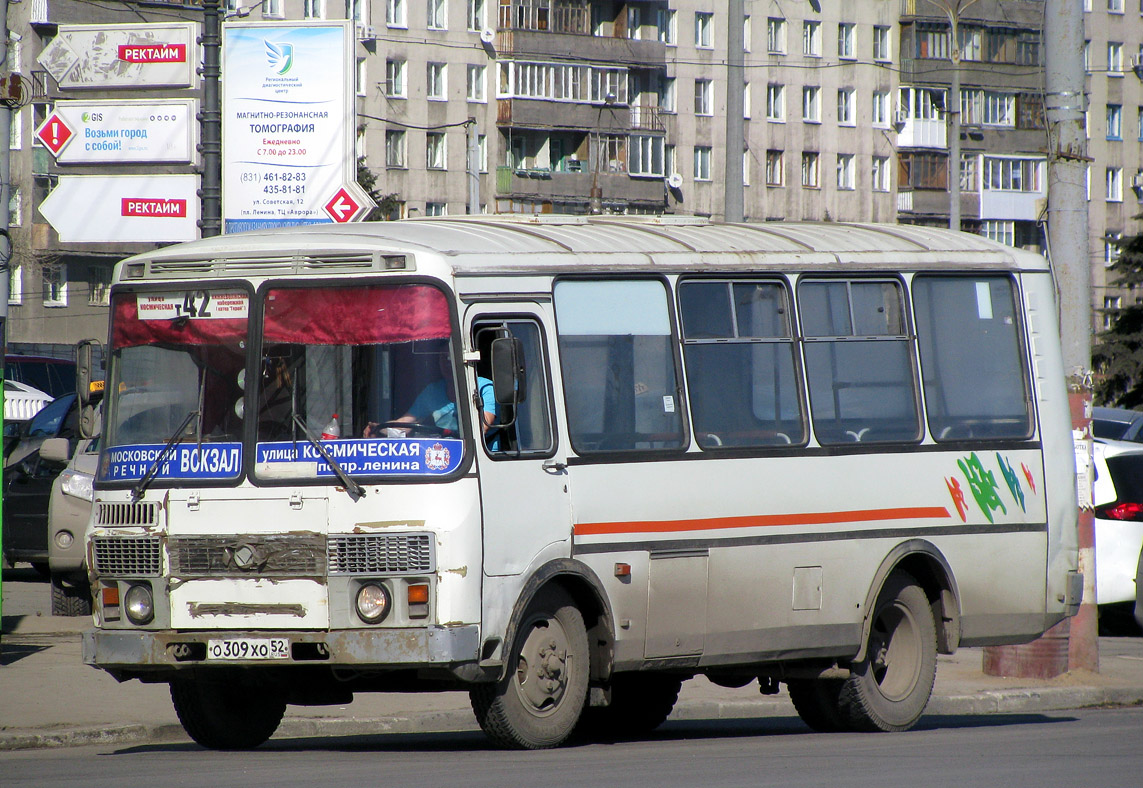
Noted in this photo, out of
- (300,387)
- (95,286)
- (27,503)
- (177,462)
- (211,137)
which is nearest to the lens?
(300,387)

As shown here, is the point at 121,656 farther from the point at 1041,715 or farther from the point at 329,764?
the point at 1041,715

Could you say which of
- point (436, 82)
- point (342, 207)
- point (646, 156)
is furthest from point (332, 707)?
point (646, 156)

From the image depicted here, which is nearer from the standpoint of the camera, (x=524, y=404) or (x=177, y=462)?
(x=177, y=462)

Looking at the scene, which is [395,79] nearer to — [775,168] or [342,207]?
[775,168]

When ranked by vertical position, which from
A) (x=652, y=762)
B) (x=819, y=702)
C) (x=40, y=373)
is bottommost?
(x=819, y=702)

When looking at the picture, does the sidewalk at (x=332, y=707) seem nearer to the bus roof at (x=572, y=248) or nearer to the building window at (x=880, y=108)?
the bus roof at (x=572, y=248)

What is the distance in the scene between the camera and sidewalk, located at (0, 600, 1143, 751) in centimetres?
1149

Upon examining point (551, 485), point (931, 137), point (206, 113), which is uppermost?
point (931, 137)

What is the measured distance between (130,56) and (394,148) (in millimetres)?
50770

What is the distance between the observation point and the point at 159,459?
10.1 metres

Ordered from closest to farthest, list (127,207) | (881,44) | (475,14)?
(127,207) → (475,14) → (881,44)

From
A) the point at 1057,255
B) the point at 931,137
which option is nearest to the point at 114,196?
the point at 1057,255

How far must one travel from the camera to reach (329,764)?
385 inches

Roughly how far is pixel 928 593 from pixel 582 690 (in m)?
2.92
